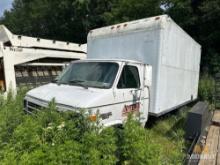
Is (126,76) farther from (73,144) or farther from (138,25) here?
(73,144)

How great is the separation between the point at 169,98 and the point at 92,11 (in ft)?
89.3

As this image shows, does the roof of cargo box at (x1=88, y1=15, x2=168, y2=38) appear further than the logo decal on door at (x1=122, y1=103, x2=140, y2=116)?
Yes

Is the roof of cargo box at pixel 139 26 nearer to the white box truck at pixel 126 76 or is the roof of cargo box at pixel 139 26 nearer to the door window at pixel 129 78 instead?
the white box truck at pixel 126 76

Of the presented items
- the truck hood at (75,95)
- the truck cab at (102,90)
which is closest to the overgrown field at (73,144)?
the truck hood at (75,95)

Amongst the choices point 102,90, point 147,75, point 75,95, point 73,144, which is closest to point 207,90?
point 147,75

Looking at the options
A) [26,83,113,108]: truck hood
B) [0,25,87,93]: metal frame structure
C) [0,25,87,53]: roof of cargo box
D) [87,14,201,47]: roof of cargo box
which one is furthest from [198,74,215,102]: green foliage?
[26,83,113,108]: truck hood

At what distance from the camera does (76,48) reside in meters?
13.6

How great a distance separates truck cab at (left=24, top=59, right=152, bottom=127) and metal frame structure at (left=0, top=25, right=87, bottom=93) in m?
3.62

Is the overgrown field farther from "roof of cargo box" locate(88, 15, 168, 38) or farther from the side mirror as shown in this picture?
"roof of cargo box" locate(88, 15, 168, 38)

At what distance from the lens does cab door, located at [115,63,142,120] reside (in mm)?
4873

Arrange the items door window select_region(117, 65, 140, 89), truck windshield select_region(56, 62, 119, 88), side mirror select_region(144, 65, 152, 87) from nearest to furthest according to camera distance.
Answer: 1. truck windshield select_region(56, 62, 119, 88)
2. door window select_region(117, 65, 140, 89)
3. side mirror select_region(144, 65, 152, 87)

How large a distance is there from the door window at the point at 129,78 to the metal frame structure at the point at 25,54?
4.53 m

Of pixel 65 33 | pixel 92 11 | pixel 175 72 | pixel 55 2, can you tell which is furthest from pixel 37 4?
pixel 175 72

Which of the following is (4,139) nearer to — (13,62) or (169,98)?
(169,98)
